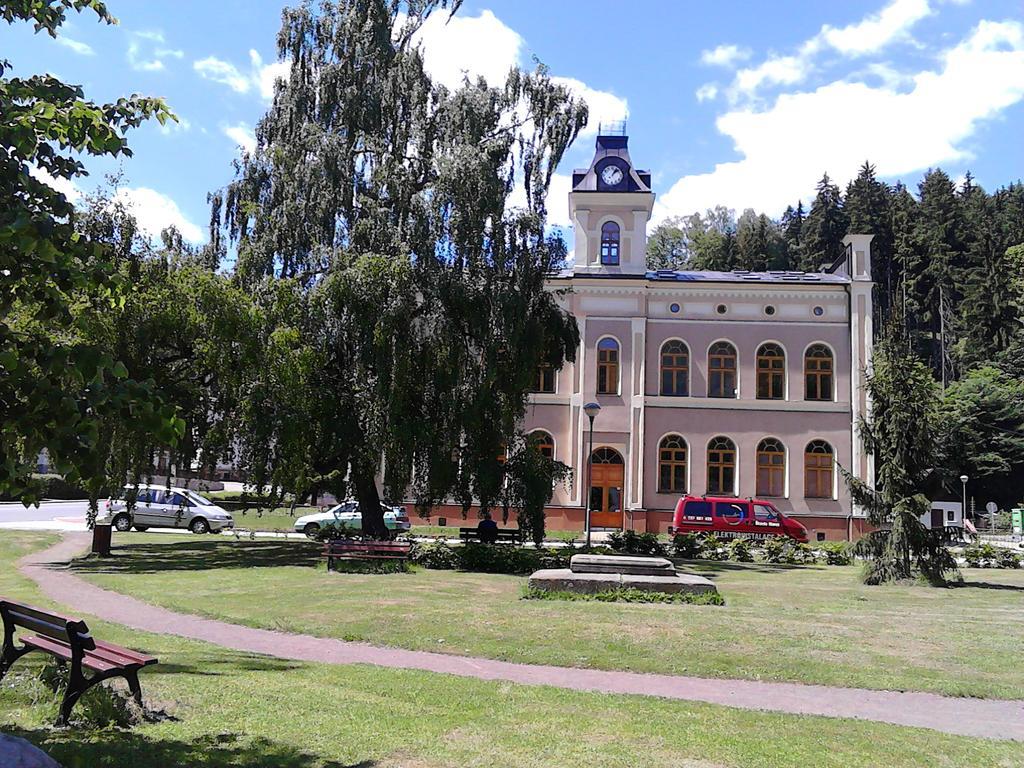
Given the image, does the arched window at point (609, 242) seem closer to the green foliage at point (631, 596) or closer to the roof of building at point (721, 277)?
the roof of building at point (721, 277)

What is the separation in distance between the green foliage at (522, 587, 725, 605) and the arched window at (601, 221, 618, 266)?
25233 millimetres

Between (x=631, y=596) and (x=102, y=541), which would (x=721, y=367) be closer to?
(x=631, y=596)

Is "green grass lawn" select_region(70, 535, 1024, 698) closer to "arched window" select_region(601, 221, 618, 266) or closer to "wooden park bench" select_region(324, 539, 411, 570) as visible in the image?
"wooden park bench" select_region(324, 539, 411, 570)

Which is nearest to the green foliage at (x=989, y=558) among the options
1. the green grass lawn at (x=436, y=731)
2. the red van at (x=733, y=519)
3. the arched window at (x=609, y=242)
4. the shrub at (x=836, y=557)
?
the shrub at (x=836, y=557)

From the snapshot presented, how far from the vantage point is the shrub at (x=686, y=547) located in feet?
83.6

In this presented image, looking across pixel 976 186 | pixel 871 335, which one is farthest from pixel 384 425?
pixel 976 186

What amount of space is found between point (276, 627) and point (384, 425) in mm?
8769

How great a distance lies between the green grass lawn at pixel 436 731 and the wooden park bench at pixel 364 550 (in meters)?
10.2

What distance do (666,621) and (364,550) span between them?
8.59 meters

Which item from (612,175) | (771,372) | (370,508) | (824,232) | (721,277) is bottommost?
(370,508)

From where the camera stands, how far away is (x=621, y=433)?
123ft

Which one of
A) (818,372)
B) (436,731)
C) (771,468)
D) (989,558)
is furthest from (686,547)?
(436,731)

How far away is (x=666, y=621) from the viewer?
482 inches

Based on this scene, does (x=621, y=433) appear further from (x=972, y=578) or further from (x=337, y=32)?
(x=337, y=32)
